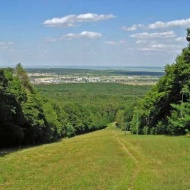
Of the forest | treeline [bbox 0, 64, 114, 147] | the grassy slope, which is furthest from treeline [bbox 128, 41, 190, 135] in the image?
treeline [bbox 0, 64, 114, 147]

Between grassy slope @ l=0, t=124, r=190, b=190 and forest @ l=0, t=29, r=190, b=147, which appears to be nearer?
grassy slope @ l=0, t=124, r=190, b=190

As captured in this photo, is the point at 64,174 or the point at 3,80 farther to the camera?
the point at 3,80

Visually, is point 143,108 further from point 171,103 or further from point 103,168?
point 103,168

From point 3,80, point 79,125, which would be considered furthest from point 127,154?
point 79,125

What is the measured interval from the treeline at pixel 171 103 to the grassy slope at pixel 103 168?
14.4m

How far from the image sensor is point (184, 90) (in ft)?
180

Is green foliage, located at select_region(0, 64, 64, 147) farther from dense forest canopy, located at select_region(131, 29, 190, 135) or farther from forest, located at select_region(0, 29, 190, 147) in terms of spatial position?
dense forest canopy, located at select_region(131, 29, 190, 135)

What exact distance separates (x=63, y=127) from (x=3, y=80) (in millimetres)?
68722

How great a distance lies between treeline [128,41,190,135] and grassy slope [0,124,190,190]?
14359mm

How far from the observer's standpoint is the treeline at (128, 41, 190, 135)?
54.0 meters

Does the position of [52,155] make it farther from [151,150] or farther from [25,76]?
[25,76]

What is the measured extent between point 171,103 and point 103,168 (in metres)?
38.2

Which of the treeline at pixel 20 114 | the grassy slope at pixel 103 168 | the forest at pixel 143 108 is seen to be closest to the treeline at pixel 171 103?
the forest at pixel 143 108

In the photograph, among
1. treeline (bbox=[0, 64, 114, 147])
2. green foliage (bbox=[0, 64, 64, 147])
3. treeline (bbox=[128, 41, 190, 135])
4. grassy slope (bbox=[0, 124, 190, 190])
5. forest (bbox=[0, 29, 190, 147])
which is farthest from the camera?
treeline (bbox=[0, 64, 114, 147])
